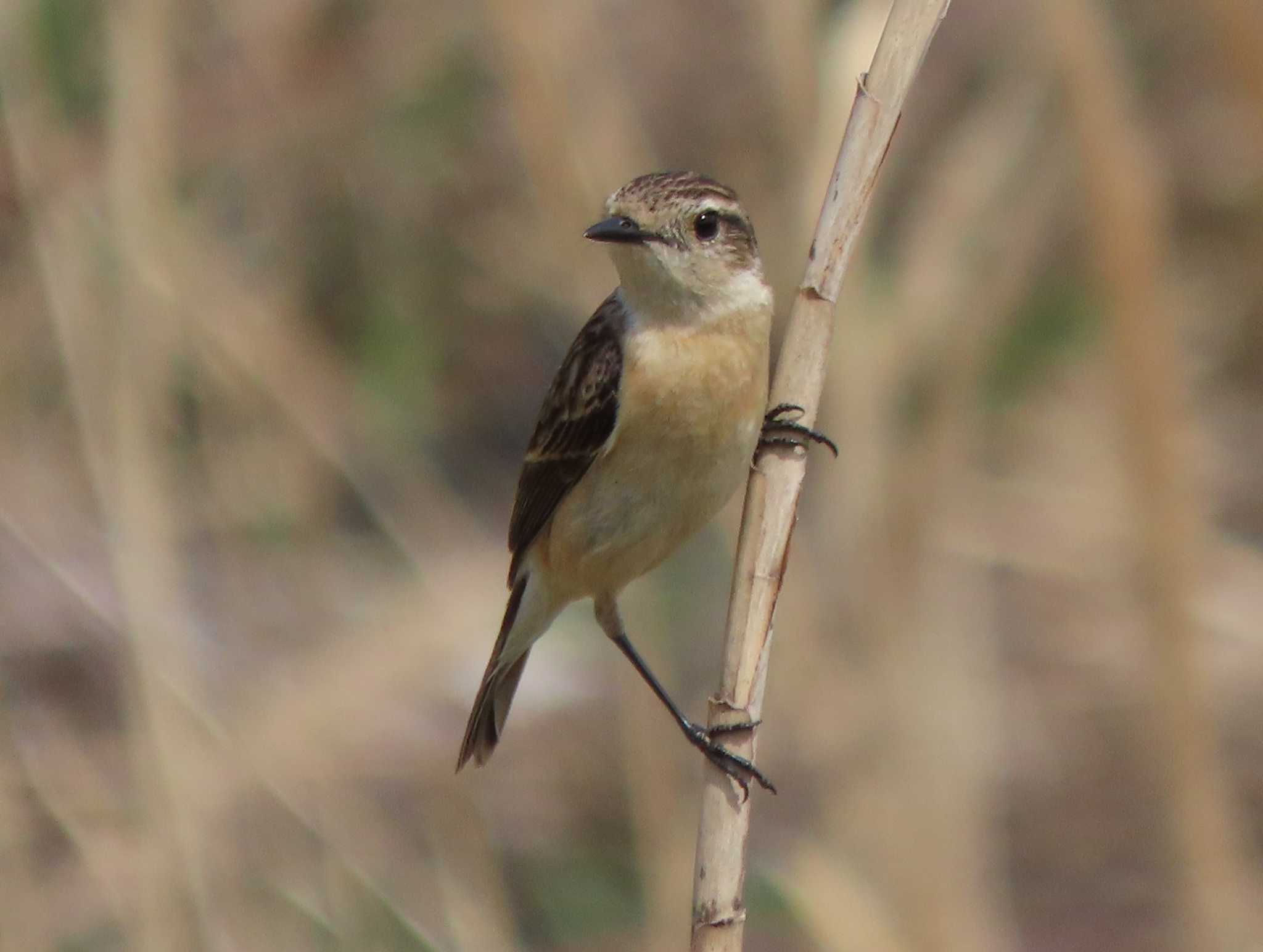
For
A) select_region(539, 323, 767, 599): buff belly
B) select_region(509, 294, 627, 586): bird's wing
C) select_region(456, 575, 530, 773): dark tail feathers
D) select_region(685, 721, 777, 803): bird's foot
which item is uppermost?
select_region(509, 294, 627, 586): bird's wing

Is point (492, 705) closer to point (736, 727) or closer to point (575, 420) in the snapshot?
point (575, 420)

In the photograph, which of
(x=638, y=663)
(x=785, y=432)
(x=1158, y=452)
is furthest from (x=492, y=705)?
(x=1158, y=452)

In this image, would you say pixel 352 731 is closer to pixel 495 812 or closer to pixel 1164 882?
pixel 495 812

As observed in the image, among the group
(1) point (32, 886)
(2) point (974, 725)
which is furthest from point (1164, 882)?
(1) point (32, 886)

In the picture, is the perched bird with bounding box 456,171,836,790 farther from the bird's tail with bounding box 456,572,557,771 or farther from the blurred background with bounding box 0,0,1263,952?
the blurred background with bounding box 0,0,1263,952

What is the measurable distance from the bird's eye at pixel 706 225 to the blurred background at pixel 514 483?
1.65ft

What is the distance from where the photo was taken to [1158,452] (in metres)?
3.59

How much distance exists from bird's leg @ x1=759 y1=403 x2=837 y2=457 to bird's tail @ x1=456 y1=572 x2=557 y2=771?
0.79 metres

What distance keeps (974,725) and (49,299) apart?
8.78 ft

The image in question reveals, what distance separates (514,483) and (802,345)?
176 inches

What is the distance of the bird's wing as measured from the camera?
364 cm

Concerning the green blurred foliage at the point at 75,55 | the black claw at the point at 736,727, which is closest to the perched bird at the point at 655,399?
the black claw at the point at 736,727

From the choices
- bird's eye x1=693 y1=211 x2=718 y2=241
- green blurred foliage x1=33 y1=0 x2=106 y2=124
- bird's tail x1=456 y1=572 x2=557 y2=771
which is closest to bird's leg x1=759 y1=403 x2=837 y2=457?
bird's eye x1=693 y1=211 x2=718 y2=241

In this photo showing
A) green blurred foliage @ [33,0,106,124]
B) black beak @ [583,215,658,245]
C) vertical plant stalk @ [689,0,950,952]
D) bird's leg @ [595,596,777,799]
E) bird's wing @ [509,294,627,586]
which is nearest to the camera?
vertical plant stalk @ [689,0,950,952]
